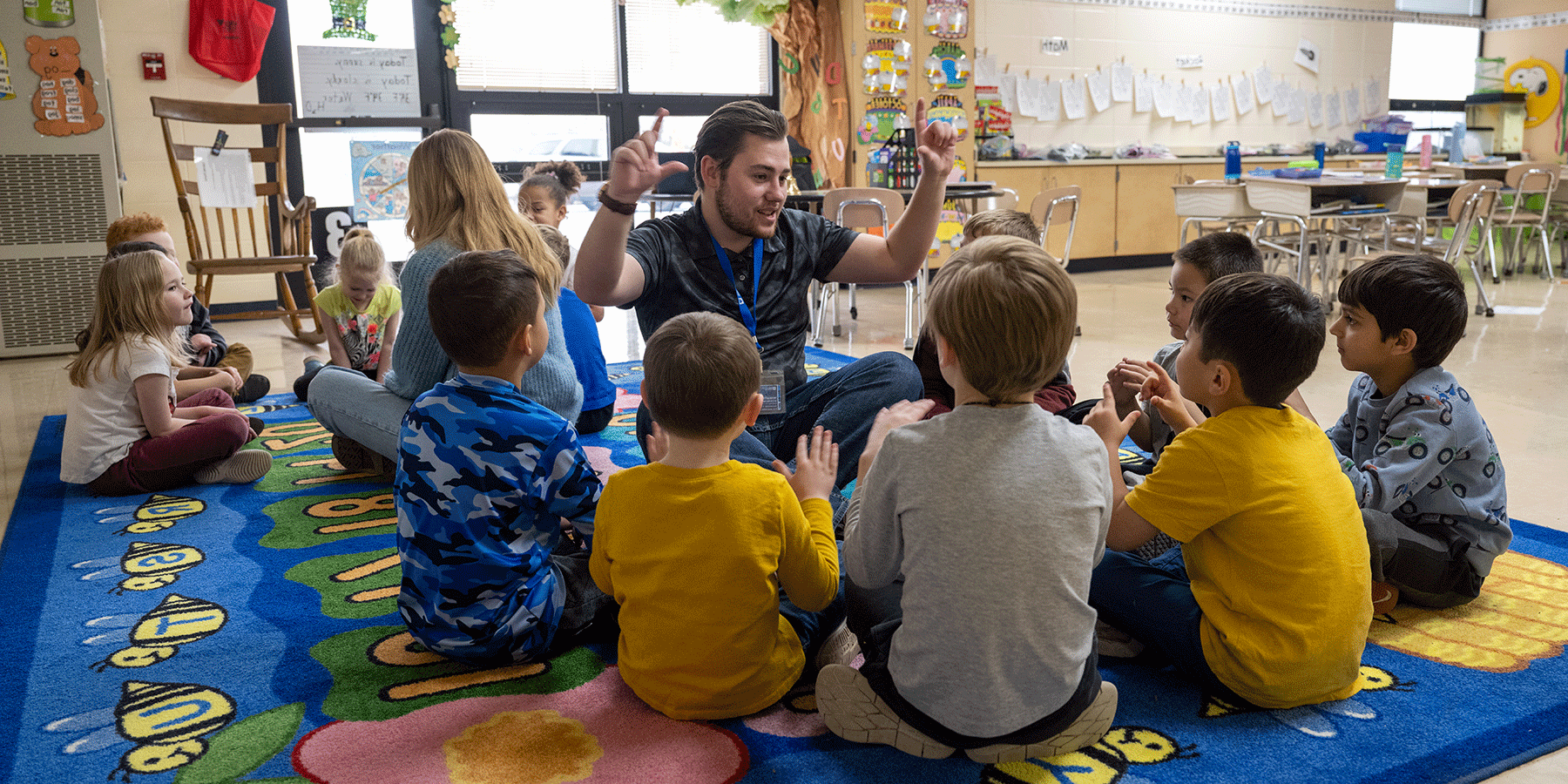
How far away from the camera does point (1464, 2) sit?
401 inches

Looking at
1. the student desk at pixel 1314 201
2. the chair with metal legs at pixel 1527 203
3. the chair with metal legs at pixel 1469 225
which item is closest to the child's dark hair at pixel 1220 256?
the student desk at pixel 1314 201

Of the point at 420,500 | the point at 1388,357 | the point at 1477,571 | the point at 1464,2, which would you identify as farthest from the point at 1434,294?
the point at 1464,2

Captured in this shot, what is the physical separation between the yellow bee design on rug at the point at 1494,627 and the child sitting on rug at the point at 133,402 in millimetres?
2715

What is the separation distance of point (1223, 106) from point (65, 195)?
857 cm

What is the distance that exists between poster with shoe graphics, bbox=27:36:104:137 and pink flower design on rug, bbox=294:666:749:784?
4.64 m

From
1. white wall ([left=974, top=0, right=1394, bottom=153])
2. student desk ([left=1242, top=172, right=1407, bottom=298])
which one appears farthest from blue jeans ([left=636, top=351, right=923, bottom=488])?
white wall ([left=974, top=0, right=1394, bottom=153])

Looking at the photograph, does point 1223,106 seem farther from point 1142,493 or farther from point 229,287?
point 1142,493

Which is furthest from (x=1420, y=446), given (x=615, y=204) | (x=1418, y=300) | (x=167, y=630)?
(x=167, y=630)

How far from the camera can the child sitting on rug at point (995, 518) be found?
1.17 m

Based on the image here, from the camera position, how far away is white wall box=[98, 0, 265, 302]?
5484 millimetres

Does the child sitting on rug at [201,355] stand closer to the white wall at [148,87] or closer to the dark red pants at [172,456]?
the dark red pants at [172,456]

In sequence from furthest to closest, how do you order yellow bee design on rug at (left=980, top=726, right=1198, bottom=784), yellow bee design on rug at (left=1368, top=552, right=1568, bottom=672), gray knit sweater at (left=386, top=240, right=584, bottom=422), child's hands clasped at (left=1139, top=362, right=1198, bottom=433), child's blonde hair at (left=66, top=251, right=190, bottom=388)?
1. child's blonde hair at (left=66, top=251, right=190, bottom=388)
2. gray knit sweater at (left=386, top=240, right=584, bottom=422)
3. yellow bee design on rug at (left=1368, top=552, right=1568, bottom=672)
4. child's hands clasped at (left=1139, top=362, right=1198, bottom=433)
5. yellow bee design on rug at (left=980, top=726, right=1198, bottom=784)

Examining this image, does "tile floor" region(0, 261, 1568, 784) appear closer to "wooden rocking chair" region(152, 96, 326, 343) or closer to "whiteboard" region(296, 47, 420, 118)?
"wooden rocking chair" region(152, 96, 326, 343)

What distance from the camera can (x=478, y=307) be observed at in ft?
4.98
